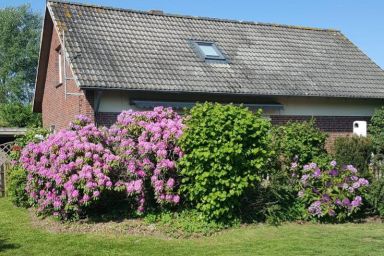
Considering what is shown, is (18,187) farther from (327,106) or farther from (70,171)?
(327,106)

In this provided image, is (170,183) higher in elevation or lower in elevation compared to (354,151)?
lower

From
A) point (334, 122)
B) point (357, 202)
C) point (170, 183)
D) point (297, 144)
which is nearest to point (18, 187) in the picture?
point (170, 183)

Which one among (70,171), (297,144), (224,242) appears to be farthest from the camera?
(297,144)

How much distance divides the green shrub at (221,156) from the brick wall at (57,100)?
5729 millimetres

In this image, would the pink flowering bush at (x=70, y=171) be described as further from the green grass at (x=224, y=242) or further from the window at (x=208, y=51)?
the window at (x=208, y=51)

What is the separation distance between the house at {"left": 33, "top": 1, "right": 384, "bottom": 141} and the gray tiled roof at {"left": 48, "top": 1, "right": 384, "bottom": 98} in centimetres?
4

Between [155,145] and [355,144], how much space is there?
4.79 metres

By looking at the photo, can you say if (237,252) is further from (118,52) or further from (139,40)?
(139,40)

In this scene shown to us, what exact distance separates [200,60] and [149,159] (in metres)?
7.81

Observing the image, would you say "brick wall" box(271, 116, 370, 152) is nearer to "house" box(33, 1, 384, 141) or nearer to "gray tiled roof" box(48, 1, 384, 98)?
"house" box(33, 1, 384, 141)

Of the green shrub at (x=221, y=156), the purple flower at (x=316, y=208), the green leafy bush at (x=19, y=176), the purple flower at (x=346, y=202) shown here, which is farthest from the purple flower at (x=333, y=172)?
the green leafy bush at (x=19, y=176)

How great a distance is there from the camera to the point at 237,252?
7.74 m

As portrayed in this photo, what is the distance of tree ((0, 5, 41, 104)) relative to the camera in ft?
181

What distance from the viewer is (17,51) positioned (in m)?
55.0
